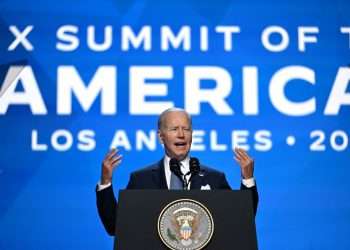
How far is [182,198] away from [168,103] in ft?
7.29

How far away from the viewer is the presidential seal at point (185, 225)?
165 centimetres

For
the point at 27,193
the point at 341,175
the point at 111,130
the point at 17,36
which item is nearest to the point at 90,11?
the point at 17,36

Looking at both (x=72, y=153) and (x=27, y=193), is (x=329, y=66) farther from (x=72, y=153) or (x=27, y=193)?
(x=27, y=193)

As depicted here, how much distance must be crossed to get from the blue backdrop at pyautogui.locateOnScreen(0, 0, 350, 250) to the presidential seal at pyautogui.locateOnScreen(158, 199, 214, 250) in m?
2.15

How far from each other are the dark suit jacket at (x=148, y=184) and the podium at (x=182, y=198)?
0.35m

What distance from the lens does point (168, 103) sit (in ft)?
12.7

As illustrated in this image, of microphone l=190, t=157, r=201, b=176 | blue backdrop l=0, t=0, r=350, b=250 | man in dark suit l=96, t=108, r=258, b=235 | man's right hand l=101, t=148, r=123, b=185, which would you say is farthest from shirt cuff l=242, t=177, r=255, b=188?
blue backdrop l=0, t=0, r=350, b=250

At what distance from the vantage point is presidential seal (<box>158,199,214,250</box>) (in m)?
1.65

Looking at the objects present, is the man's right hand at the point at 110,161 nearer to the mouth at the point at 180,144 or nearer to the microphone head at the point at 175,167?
the microphone head at the point at 175,167

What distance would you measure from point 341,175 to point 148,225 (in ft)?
8.42

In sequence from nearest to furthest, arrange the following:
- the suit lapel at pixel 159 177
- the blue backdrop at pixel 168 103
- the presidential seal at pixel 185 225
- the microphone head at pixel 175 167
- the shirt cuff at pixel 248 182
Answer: the presidential seal at pixel 185 225 → the microphone head at pixel 175 167 → the shirt cuff at pixel 248 182 → the suit lapel at pixel 159 177 → the blue backdrop at pixel 168 103

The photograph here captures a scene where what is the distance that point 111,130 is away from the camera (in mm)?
3838

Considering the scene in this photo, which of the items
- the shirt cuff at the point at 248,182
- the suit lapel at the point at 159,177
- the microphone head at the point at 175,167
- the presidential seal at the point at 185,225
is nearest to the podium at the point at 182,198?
the presidential seal at the point at 185,225

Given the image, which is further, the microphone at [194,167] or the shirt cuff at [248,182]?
the shirt cuff at [248,182]
